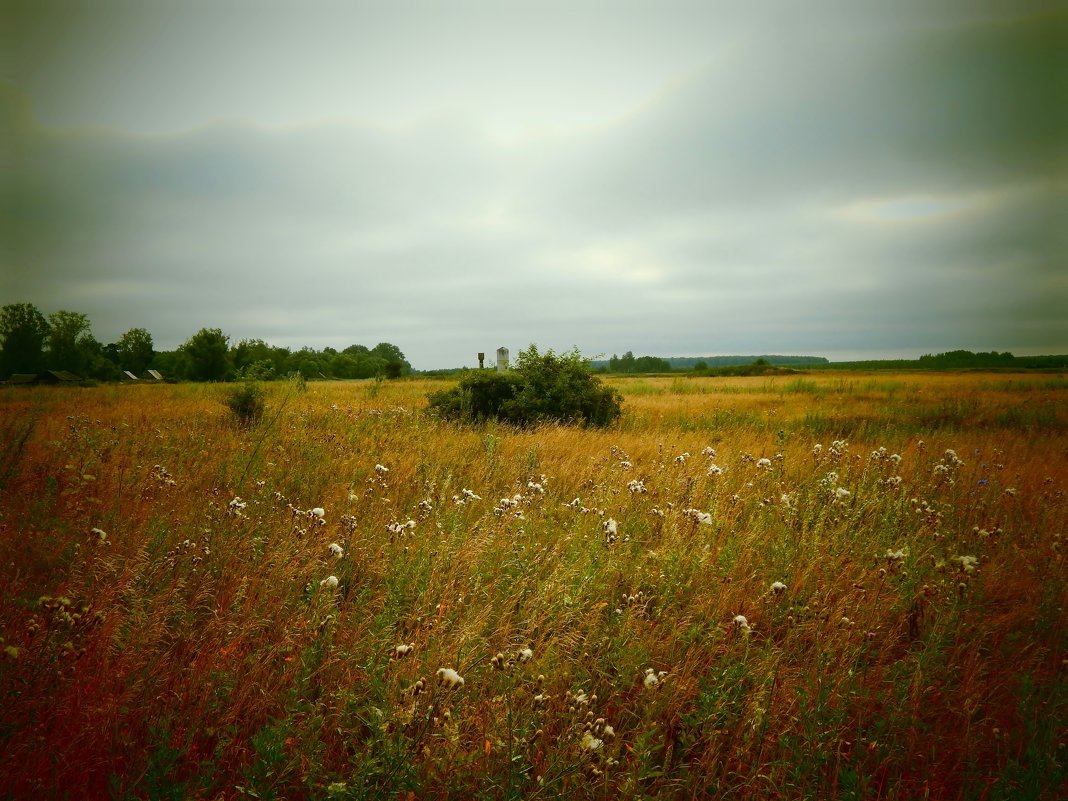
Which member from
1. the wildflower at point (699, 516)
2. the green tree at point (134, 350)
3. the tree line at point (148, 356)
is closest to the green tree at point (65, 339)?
the tree line at point (148, 356)

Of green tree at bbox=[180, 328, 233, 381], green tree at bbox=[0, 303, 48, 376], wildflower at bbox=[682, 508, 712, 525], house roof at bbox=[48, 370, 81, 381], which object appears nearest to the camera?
wildflower at bbox=[682, 508, 712, 525]

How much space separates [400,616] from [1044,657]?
4503mm

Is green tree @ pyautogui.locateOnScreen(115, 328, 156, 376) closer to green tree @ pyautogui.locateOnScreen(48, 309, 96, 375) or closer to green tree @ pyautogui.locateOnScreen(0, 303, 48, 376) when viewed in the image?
green tree @ pyautogui.locateOnScreen(48, 309, 96, 375)

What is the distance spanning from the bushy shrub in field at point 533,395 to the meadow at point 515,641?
6.60 metres

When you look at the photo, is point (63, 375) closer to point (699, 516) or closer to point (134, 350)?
point (699, 516)

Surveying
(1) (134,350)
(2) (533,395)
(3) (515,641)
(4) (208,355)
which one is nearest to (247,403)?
(2) (533,395)

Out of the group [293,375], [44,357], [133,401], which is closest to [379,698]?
[293,375]

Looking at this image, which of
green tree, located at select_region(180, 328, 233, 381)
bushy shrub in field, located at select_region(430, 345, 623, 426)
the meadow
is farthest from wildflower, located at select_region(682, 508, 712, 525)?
green tree, located at select_region(180, 328, 233, 381)

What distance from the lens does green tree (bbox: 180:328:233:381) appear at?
210 ft

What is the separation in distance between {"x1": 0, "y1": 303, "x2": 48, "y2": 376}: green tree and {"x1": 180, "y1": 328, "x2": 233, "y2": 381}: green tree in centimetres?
5949

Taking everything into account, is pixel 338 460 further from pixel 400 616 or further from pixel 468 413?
pixel 468 413

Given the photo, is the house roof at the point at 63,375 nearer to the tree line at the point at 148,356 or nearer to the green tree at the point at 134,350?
the tree line at the point at 148,356

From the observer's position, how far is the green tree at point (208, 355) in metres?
63.9

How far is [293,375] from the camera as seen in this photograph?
1570 cm
